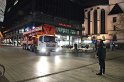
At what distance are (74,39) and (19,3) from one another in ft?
79.8

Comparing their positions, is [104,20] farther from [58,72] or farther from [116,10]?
[58,72]

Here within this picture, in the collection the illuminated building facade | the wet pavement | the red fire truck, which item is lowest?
the wet pavement

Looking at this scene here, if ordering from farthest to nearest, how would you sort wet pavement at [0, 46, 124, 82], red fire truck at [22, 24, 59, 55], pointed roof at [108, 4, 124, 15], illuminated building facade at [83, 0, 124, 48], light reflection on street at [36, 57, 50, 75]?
pointed roof at [108, 4, 124, 15], illuminated building facade at [83, 0, 124, 48], red fire truck at [22, 24, 59, 55], light reflection on street at [36, 57, 50, 75], wet pavement at [0, 46, 124, 82]

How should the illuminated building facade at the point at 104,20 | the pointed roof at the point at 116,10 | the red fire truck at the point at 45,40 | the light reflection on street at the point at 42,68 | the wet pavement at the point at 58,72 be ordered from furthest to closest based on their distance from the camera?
the pointed roof at the point at 116,10 → the illuminated building facade at the point at 104,20 → the red fire truck at the point at 45,40 → the light reflection on street at the point at 42,68 → the wet pavement at the point at 58,72

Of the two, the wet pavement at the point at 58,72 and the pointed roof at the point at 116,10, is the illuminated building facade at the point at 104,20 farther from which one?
the wet pavement at the point at 58,72

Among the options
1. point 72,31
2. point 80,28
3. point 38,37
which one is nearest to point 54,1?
point 72,31

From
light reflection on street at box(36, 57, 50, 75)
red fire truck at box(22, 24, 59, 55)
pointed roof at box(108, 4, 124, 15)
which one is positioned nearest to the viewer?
light reflection on street at box(36, 57, 50, 75)

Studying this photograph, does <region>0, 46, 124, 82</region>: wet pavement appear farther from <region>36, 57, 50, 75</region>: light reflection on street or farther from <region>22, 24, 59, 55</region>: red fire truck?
<region>22, 24, 59, 55</region>: red fire truck

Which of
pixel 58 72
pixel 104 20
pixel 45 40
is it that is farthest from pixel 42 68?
pixel 104 20

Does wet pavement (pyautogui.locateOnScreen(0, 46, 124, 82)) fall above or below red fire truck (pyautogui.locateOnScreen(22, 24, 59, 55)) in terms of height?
below

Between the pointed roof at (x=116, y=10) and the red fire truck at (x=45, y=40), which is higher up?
the pointed roof at (x=116, y=10)

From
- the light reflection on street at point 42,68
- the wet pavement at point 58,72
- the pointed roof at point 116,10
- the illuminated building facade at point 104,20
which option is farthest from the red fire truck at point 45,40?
the pointed roof at point 116,10

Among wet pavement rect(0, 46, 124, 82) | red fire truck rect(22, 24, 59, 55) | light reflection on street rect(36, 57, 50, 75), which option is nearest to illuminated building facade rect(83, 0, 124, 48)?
red fire truck rect(22, 24, 59, 55)

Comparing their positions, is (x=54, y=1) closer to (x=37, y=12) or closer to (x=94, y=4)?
(x=37, y=12)
